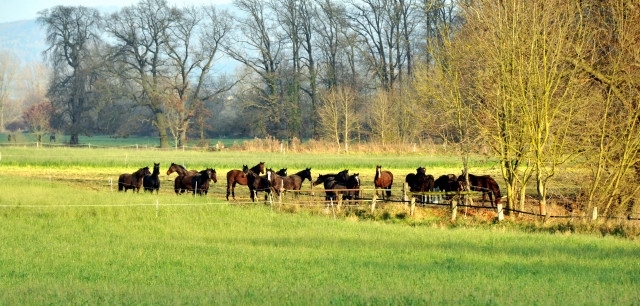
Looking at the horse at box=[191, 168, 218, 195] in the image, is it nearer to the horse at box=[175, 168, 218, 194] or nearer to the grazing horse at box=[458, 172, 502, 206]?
the horse at box=[175, 168, 218, 194]

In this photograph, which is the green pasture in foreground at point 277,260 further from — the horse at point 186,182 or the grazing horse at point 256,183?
the horse at point 186,182

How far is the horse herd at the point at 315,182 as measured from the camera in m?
26.8

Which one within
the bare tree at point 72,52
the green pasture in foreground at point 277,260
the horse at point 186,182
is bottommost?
the green pasture in foreground at point 277,260

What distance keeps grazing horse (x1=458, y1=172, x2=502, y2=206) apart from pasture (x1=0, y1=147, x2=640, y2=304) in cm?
554

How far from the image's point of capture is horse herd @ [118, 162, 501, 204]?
2675 cm

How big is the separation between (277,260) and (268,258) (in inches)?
12.7

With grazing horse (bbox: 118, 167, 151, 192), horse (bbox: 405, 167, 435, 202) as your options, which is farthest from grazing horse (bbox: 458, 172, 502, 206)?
grazing horse (bbox: 118, 167, 151, 192)

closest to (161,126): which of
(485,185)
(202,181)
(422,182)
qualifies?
(202,181)

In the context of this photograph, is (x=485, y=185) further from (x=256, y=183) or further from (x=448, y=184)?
(x=256, y=183)

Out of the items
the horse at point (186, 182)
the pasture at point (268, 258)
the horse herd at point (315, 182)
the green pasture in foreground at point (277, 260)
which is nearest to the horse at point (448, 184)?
the horse herd at point (315, 182)

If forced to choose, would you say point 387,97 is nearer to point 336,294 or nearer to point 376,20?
point 376,20

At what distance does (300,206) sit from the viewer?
2497 cm

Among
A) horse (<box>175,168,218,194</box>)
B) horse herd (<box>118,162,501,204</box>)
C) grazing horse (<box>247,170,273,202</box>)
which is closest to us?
horse herd (<box>118,162,501,204</box>)

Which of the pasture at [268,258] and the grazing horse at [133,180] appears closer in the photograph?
the pasture at [268,258]
